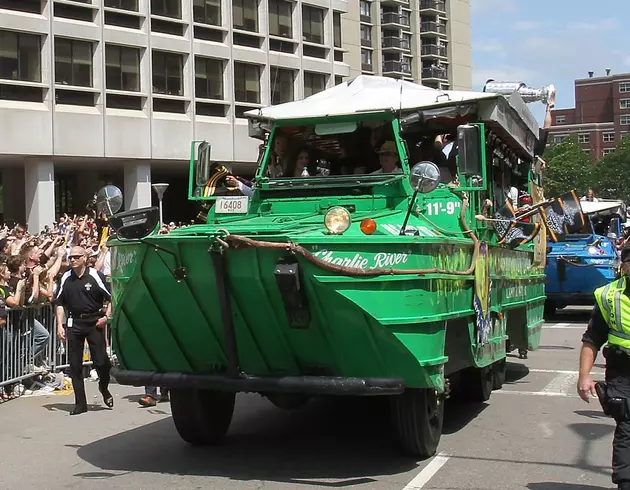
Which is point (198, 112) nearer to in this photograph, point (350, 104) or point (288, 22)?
point (288, 22)

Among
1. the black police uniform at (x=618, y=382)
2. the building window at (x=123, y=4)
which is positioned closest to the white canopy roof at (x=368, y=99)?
the black police uniform at (x=618, y=382)

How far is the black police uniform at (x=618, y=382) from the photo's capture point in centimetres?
525

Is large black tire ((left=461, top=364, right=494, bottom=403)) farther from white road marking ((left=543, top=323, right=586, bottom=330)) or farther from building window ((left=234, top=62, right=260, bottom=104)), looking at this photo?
building window ((left=234, top=62, right=260, bottom=104))

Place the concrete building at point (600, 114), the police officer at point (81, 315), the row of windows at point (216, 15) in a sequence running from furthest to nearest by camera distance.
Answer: the concrete building at point (600, 114) < the row of windows at point (216, 15) < the police officer at point (81, 315)

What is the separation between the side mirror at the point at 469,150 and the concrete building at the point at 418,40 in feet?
229

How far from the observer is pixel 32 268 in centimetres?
1143

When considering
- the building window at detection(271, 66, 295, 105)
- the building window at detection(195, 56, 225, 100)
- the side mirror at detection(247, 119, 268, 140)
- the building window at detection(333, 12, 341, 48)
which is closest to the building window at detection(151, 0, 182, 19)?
the building window at detection(195, 56, 225, 100)

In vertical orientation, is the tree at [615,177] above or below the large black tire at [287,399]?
above

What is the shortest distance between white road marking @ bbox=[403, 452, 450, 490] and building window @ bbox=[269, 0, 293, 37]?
33.0 meters

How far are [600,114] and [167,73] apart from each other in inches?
3516

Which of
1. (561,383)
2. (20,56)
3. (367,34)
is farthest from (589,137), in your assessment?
(561,383)

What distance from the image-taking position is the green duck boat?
6.07 m

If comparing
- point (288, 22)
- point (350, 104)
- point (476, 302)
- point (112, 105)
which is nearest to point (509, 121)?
point (350, 104)

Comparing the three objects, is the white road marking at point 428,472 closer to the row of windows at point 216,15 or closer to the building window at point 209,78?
the row of windows at point 216,15
